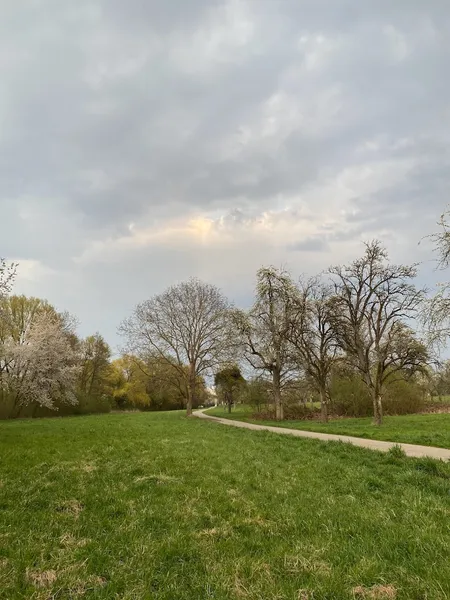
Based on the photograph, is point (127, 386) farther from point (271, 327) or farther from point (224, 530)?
point (224, 530)

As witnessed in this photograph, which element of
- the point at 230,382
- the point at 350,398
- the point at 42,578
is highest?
the point at 230,382

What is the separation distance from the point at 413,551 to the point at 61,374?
41.9 metres

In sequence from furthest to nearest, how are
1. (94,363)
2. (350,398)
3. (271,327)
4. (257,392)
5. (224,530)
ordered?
(94,363), (257,392), (350,398), (271,327), (224,530)

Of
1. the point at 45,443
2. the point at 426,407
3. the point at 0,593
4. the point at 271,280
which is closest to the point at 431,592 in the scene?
the point at 0,593

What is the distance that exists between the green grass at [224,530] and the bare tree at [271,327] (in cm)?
2485

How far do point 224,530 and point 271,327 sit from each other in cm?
3052

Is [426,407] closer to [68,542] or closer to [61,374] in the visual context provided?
[61,374]

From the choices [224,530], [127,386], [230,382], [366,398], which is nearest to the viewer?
[224,530]

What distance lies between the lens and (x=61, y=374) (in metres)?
41.2

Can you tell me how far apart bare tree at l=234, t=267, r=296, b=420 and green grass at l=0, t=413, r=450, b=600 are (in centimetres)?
2485

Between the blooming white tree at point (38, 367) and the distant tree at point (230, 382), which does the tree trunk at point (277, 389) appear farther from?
the blooming white tree at point (38, 367)

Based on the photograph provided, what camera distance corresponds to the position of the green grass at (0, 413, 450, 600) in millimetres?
4031

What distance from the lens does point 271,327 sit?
1414 inches

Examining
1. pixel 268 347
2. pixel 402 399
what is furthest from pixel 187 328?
pixel 402 399
